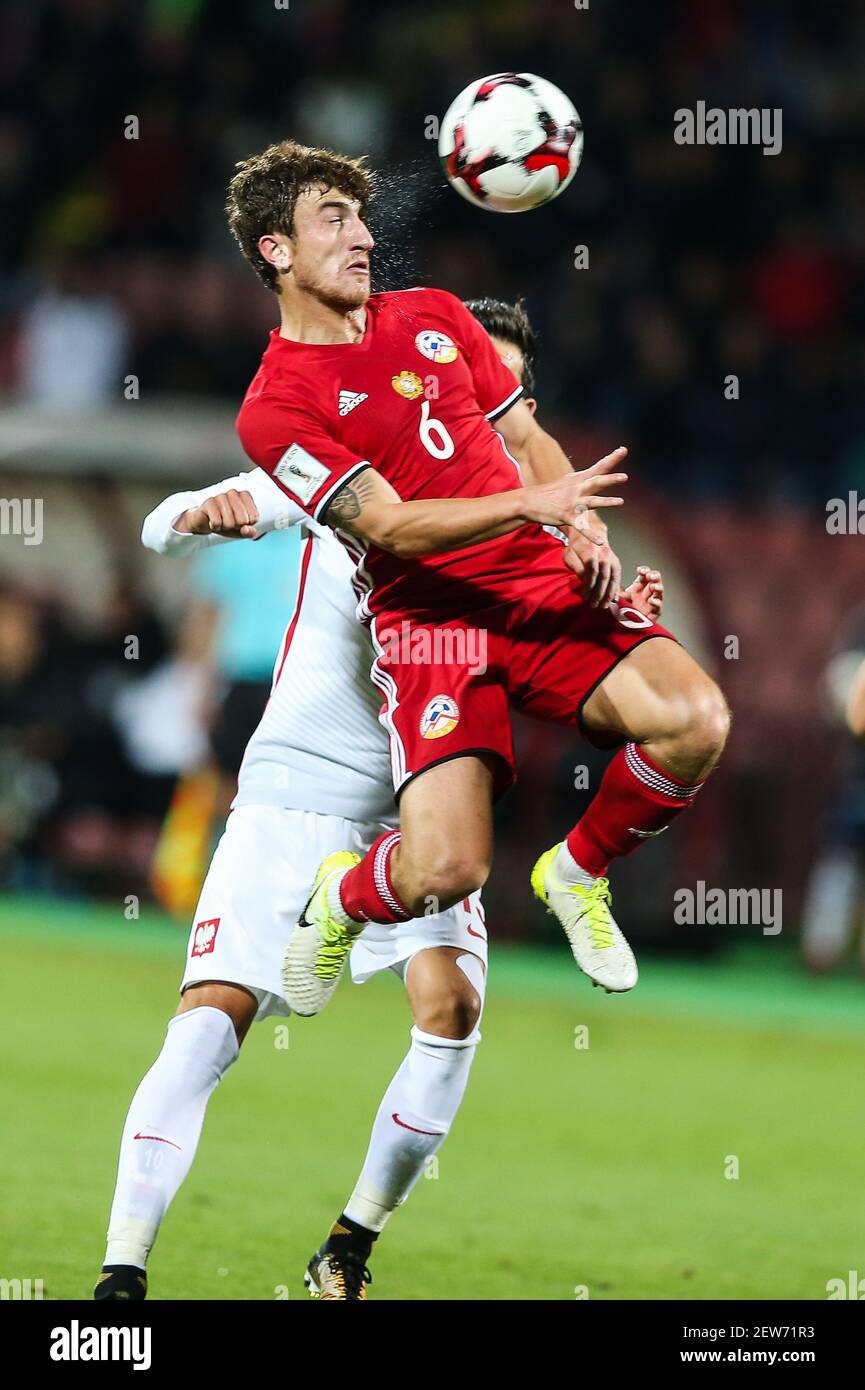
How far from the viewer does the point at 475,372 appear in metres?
5.63

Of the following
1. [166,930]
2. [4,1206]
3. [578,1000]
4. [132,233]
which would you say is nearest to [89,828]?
[166,930]

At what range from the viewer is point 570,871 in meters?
5.61

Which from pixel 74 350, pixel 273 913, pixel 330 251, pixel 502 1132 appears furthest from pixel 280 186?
pixel 74 350

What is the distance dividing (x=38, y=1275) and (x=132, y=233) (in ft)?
39.4

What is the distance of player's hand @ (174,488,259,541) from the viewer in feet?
17.4

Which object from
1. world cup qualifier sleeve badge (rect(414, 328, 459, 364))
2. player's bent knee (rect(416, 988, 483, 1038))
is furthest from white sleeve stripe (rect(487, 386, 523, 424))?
player's bent knee (rect(416, 988, 483, 1038))

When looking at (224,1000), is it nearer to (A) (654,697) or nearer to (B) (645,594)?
(A) (654,697)

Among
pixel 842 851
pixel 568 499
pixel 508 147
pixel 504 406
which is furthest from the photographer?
pixel 842 851

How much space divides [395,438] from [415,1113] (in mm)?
1825

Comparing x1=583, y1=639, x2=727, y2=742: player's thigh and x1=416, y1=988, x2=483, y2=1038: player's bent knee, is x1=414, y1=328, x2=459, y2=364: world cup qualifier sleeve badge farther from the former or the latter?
x1=416, y1=988, x2=483, y2=1038: player's bent knee

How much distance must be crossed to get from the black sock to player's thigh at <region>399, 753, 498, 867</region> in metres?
1.18

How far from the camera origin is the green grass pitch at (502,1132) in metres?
6.09

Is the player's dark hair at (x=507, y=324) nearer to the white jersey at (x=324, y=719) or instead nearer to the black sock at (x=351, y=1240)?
the white jersey at (x=324, y=719)

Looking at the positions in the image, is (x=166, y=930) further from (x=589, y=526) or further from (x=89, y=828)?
(x=589, y=526)
